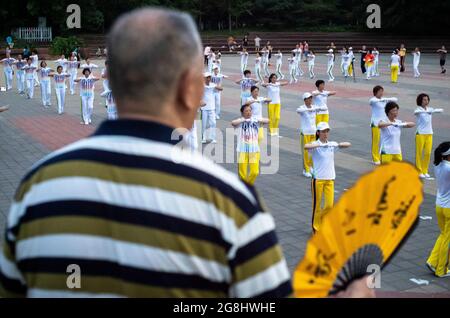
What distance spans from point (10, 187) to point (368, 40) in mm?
47783

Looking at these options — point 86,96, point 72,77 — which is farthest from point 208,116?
Answer: point 72,77

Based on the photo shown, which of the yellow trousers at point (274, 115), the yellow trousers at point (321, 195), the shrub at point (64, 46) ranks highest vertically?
the shrub at point (64, 46)

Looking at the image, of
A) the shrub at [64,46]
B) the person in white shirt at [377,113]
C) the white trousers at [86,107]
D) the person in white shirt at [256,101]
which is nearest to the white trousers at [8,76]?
the white trousers at [86,107]

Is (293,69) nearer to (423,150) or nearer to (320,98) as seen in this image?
(320,98)

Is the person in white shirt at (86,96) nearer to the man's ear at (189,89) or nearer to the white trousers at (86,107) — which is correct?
the white trousers at (86,107)

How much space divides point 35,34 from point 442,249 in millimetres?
46300

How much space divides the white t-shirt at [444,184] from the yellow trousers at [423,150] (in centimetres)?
544

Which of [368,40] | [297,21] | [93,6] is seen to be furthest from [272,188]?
[297,21]

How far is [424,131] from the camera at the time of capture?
506 inches

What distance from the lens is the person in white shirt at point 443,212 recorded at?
7484mm

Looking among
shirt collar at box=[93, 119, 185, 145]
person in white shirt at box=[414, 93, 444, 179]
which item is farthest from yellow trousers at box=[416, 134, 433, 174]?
shirt collar at box=[93, 119, 185, 145]

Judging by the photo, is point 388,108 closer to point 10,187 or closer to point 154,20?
point 10,187

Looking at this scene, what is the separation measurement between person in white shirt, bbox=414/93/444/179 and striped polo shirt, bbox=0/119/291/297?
11.9 metres

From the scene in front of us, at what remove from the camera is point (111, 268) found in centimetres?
166
